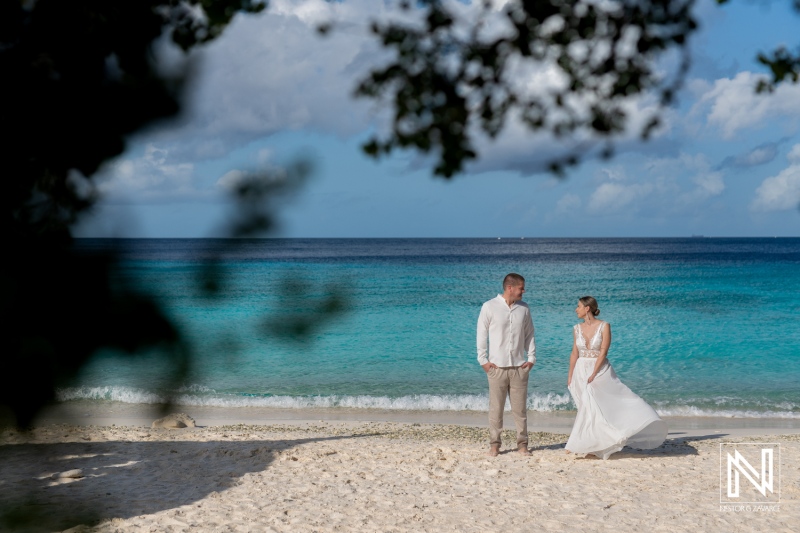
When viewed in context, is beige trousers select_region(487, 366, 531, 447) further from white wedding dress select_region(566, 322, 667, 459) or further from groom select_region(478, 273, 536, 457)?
white wedding dress select_region(566, 322, 667, 459)

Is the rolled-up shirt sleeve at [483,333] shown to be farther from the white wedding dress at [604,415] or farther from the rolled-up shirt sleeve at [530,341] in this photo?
the white wedding dress at [604,415]

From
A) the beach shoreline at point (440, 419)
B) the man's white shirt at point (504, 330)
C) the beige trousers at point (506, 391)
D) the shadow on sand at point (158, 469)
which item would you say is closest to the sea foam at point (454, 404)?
the beach shoreline at point (440, 419)

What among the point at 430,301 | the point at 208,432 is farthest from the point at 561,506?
the point at 430,301

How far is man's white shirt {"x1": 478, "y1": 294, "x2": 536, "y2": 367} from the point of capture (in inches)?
342

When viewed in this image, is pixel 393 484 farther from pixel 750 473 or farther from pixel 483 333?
pixel 750 473

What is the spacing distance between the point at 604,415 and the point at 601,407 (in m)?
0.09

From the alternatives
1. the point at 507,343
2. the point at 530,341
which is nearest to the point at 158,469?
the point at 507,343

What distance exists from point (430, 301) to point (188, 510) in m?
26.9

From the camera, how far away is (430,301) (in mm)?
33750

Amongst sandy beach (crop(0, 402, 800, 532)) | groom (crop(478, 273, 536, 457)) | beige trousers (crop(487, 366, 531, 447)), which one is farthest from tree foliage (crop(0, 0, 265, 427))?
beige trousers (crop(487, 366, 531, 447))

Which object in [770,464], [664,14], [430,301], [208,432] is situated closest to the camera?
[664,14]

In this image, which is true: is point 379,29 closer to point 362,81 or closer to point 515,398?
point 362,81

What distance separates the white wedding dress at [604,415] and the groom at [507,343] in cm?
69

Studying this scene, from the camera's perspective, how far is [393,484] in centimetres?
799
